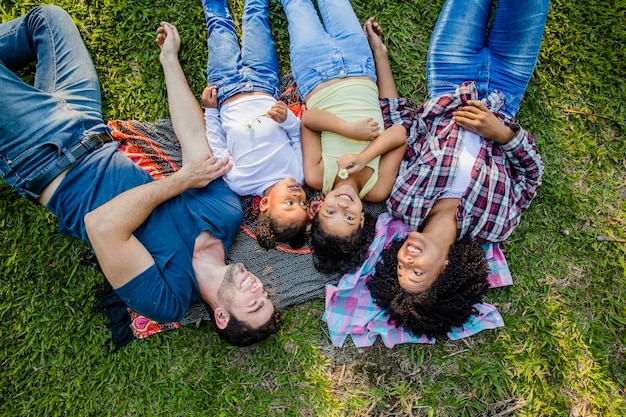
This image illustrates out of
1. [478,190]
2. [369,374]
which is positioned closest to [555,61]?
[478,190]

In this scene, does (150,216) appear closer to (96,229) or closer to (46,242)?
(96,229)

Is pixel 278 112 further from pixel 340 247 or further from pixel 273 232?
pixel 340 247

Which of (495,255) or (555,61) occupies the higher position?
(555,61)

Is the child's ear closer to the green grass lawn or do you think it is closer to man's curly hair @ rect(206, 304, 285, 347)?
man's curly hair @ rect(206, 304, 285, 347)

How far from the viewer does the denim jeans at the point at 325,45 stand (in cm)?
393

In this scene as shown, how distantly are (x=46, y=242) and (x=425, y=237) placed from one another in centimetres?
339

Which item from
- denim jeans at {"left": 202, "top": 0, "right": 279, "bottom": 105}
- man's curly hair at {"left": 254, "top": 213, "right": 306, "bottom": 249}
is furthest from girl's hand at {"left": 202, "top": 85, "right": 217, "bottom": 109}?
man's curly hair at {"left": 254, "top": 213, "right": 306, "bottom": 249}

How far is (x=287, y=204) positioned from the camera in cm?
363

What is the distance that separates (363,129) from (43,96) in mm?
2570

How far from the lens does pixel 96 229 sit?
328 centimetres

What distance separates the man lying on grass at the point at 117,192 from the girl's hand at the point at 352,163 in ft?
3.26

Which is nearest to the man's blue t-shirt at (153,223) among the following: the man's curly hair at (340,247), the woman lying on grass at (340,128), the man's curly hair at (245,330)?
the man's curly hair at (245,330)

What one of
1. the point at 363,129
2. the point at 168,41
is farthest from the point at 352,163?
the point at 168,41

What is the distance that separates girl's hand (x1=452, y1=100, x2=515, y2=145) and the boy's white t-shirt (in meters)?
1.41
